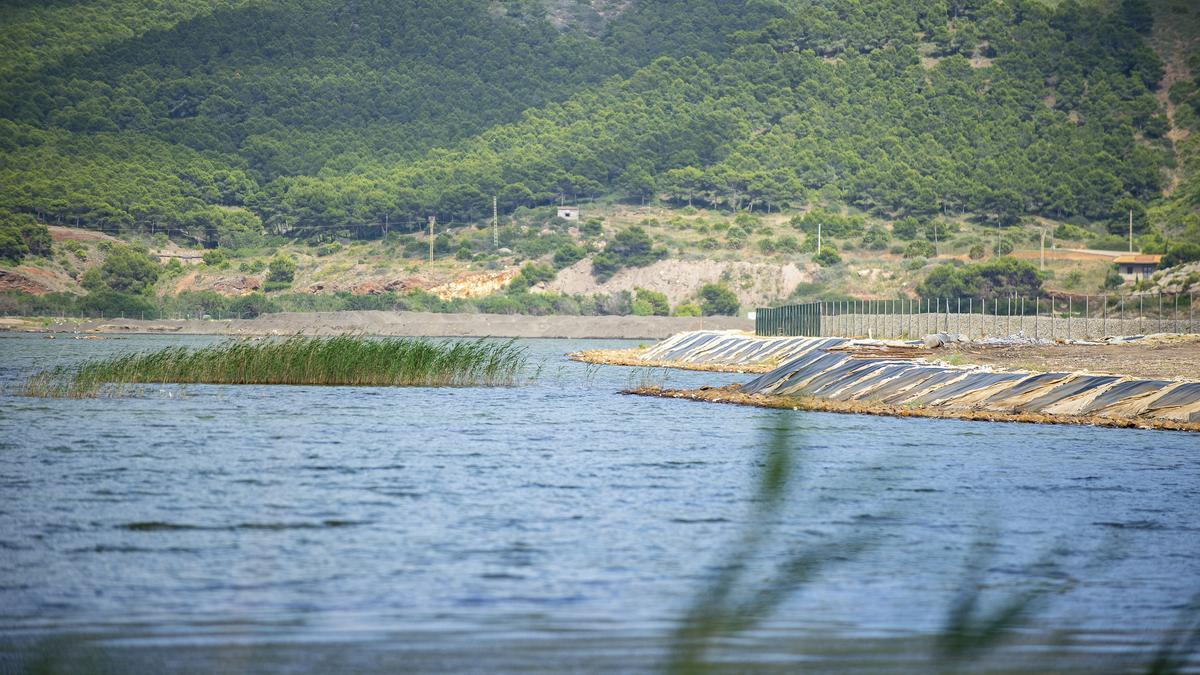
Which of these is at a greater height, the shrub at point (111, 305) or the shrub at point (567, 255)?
the shrub at point (567, 255)

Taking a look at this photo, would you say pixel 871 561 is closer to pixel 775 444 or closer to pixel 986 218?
pixel 775 444

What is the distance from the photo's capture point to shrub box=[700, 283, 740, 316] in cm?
13375

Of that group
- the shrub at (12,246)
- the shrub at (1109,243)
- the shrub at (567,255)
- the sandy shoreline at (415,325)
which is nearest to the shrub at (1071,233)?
the shrub at (1109,243)

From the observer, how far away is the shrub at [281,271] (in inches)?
5684

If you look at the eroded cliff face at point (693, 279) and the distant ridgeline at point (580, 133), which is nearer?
the eroded cliff face at point (693, 279)

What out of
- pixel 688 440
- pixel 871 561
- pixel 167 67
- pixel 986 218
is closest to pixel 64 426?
pixel 688 440

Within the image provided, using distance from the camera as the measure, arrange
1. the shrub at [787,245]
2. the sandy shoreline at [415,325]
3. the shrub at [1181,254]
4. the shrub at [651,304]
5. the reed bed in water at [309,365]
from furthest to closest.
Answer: the shrub at [787,245], the shrub at [651,304], the sandy shoreline at [415,325], the shrub at [1181,254], the reed bed in water at [309,365]

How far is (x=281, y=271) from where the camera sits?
144750 millimetres

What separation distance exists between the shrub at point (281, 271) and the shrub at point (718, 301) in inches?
1681

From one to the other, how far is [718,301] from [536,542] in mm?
120779

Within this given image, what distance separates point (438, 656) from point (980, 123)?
174004 millimetres

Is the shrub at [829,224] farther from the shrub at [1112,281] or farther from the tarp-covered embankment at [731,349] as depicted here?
the tarp-covered embankment at [731,349]

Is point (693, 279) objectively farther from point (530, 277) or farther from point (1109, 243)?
point (1109, 243)

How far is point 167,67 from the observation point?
625 feet
